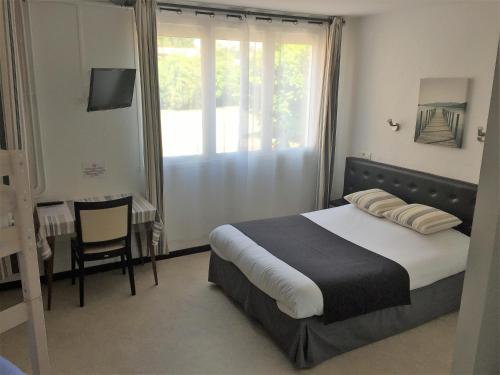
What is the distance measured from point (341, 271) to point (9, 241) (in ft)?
6.73

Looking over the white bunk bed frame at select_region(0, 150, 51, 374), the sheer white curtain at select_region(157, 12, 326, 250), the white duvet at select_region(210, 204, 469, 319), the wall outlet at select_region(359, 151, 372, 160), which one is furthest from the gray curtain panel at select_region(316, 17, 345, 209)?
the white bunk bed frame at select_region(0, 150, 51, 374)

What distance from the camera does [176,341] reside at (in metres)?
3.02

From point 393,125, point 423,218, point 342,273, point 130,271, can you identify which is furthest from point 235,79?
point 342,273

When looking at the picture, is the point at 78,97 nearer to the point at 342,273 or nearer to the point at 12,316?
the point at 12,316

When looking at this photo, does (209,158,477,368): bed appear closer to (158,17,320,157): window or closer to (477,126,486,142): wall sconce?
(477,126,486,142): wall sconce

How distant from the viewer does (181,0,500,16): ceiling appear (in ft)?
12.2

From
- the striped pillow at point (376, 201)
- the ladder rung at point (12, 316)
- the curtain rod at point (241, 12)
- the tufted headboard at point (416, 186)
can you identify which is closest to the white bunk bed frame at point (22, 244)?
the ladder rung at point (12, 316)

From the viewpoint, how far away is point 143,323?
323 centimetres

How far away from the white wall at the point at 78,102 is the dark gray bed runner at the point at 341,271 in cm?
152

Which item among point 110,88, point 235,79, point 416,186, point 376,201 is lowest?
point 376,201

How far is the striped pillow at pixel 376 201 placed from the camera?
3.97 m

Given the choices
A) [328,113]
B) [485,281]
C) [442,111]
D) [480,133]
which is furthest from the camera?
[328,113]

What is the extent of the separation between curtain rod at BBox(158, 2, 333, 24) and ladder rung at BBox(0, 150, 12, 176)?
264 cm

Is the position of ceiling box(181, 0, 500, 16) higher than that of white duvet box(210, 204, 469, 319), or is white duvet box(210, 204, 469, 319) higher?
ceiling box(181, 0, 500, 16)
